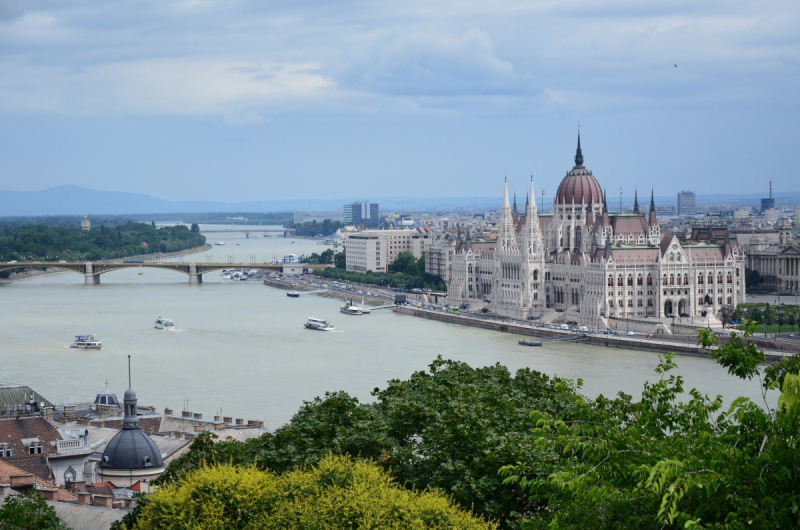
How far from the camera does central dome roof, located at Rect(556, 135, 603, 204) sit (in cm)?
5775

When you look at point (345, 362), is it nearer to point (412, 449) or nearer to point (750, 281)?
point (412, 449)

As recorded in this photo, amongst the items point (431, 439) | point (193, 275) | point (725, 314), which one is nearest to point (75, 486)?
point (431, 439)

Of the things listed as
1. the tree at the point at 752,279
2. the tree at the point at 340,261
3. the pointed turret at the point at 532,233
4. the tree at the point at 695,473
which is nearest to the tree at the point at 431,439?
the tree at the point at 695,473

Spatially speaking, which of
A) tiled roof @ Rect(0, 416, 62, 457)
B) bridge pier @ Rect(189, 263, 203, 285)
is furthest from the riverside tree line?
tiled roof @ Rect(0, 416, 62, 457)

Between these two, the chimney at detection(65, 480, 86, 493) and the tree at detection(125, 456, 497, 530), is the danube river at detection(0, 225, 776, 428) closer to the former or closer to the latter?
the chimney at detection(65, 480, 86, 493)

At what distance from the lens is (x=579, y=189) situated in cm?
5791

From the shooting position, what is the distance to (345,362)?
3709 cm

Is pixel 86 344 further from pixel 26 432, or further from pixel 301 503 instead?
pixel 301 503

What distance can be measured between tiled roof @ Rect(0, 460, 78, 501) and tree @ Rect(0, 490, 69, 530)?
8.30 ft

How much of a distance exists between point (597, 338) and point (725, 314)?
694 centimetres

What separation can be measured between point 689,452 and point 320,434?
736 cm

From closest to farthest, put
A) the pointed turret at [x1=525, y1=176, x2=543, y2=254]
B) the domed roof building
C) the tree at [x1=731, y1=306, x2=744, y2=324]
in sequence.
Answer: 1. the domed roof building
2. the tree at [x1=731, y1=306, x2=744, y2=324]
3. the pointed turret at [x1=525, y1=176, x2=543, y2=254]

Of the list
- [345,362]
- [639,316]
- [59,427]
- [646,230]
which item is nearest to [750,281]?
[646,230]

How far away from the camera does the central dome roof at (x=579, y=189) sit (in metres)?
57.8
